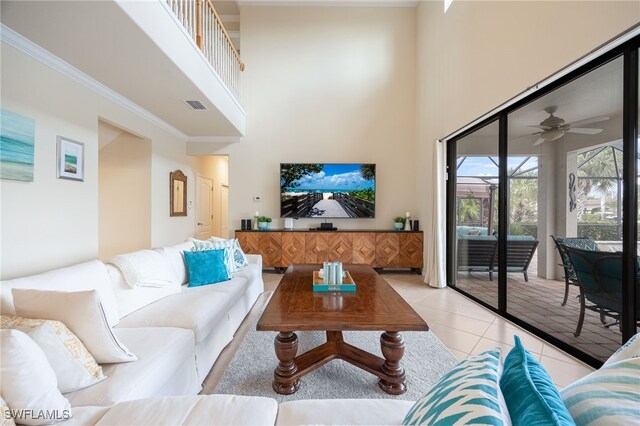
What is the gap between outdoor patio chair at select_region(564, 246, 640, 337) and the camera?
1875 mm

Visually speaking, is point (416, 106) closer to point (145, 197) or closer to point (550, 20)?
point (550, 20)

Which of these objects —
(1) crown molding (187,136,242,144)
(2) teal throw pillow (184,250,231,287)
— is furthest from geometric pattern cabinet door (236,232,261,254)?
(2) teal throw pillow (184,250,231,287)

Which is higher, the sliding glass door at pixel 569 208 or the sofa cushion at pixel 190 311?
the sliding glass door at pixel 569 208

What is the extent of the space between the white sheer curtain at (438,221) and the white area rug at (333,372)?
1.86 meters

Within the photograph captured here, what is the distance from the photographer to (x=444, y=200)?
4.15 meters

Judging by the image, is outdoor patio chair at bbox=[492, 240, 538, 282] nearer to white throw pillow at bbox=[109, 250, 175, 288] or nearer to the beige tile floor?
the beige tile floor

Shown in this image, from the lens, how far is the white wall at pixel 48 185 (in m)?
2.17

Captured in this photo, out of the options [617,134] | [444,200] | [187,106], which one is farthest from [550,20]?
[187,106]

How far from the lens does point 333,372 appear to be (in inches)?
75.5

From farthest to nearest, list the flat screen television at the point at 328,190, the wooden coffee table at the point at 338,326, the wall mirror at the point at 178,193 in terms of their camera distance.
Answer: the flat screen television at the point at 328,190, the wall mirror at the point at 178,193, the wooden coffee table at the point at 338,326

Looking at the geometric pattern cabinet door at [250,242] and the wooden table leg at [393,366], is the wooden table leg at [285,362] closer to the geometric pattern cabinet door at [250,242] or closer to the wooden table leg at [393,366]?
the wooden table leg at [393,366]

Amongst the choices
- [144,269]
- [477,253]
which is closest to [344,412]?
[144,269]

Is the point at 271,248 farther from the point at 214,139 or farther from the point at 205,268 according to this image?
the point at 214,139

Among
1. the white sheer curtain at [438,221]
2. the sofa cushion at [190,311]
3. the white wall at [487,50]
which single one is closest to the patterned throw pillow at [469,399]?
the sofa cushion at [190,311]
